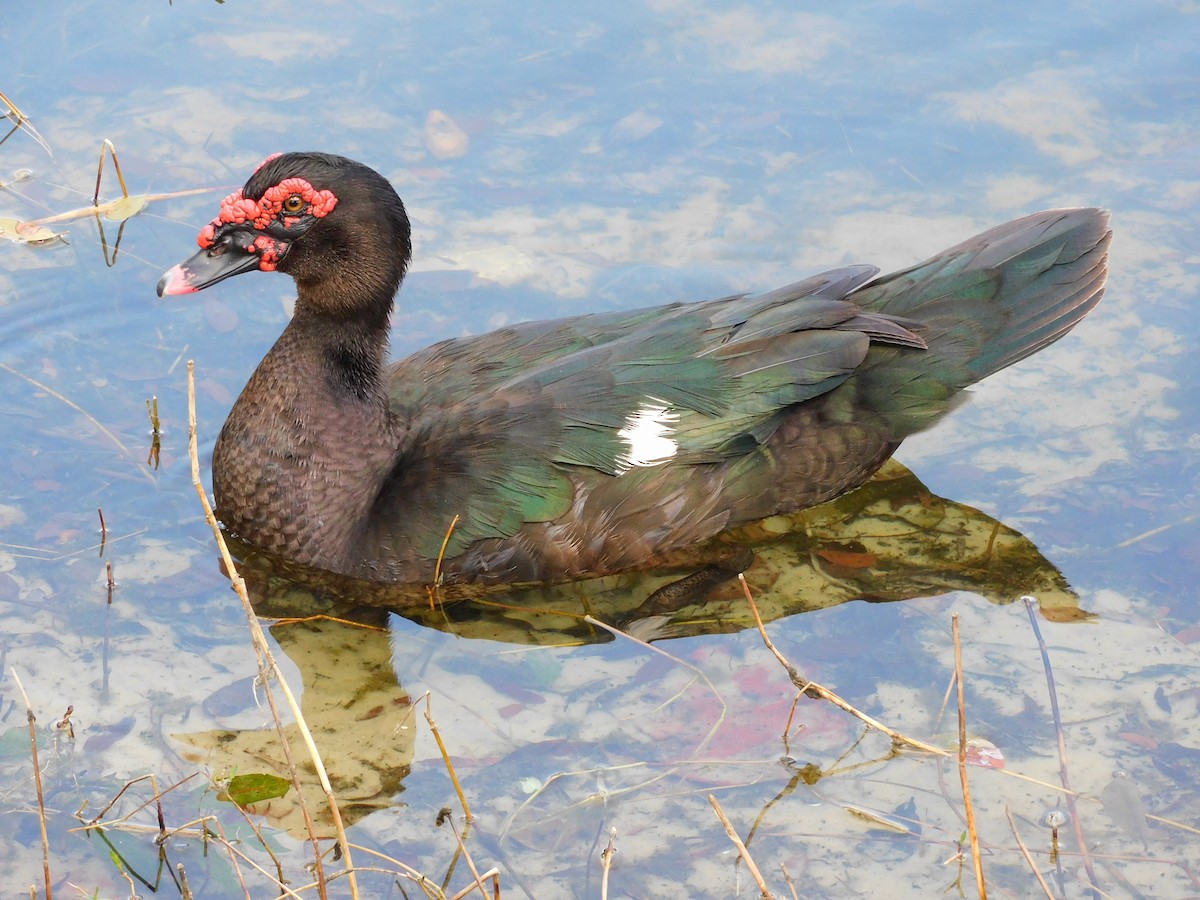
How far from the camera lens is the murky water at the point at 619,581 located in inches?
173

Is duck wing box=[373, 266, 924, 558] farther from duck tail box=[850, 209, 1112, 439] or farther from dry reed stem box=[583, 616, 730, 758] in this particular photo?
dry reed stem box=[583, 616, 730, 758]

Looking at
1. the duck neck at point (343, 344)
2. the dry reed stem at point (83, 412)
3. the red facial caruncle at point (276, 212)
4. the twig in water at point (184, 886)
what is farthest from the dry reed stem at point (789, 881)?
the dry reed stem at point (83, 412)

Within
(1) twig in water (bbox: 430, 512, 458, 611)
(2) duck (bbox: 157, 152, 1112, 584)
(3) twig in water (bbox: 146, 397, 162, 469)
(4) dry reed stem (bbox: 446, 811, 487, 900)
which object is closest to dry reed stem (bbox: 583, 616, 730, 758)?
(2) duck (bbox: 157, 152, 1112, 584)

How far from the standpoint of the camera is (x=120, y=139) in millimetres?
7320

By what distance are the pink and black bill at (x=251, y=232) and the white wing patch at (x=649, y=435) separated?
1.24 m

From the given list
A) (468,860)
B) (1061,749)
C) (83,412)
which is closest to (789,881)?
(468,860)

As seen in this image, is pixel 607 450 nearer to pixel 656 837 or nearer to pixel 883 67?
pixel 656 837

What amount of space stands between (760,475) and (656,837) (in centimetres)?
152

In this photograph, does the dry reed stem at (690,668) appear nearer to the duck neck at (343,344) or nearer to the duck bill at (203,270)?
the duck neck at (343,344)

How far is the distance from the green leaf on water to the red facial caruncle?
5.92 feet

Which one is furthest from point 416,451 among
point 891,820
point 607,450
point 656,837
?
point 891,820

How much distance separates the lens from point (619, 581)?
5.45 metres

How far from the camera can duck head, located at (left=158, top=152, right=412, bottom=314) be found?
5.13 meters

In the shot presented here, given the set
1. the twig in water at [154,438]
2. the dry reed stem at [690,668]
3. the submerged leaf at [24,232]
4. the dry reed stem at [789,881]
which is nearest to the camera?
the dry reed stem at [789,881]
